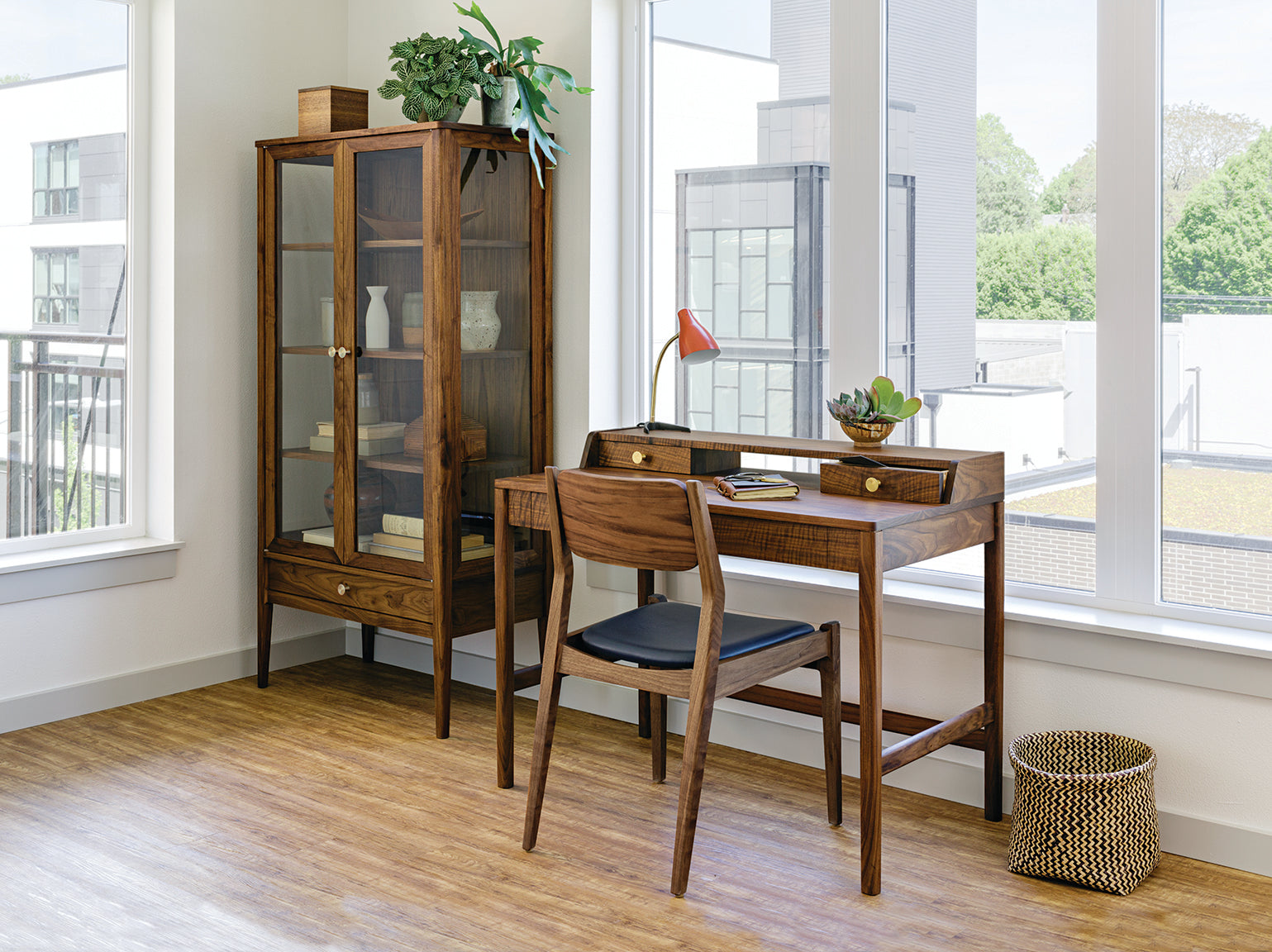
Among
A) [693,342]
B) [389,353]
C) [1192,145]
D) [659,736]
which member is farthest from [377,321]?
[1192,145]

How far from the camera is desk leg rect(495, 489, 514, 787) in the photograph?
3.05m

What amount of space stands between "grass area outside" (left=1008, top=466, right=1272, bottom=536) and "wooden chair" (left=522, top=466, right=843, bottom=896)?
825mm

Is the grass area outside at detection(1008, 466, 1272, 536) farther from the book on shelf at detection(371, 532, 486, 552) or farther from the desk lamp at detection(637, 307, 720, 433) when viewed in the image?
the book on shelf at detection(371, 532, 486, 552)

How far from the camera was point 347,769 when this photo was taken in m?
3.22

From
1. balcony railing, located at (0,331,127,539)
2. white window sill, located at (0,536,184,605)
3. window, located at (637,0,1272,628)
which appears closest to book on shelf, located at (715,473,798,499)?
window, located at (637,0,1272,628)

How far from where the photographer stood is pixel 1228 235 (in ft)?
8.66

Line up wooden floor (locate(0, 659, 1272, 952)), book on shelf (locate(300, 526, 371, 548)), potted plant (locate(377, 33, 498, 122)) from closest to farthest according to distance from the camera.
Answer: wooden floor (locate(0, 659, 1272, 952))
potted plant (locate(377, 33, 498, 122))
book on shelf (locate(300, 526, 371, 548))

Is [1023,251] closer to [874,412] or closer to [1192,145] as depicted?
[1192,145]

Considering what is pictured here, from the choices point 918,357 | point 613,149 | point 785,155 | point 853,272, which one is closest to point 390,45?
point 613,149

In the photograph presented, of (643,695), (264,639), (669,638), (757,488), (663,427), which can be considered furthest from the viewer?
(264,639)

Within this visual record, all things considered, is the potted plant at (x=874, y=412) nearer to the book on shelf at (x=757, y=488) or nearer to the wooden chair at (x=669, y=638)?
the book on shelf at (x=757, y=488)

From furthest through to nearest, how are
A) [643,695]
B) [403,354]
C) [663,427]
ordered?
[403,354], [643,695], [663,427]

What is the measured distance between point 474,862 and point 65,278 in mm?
2249

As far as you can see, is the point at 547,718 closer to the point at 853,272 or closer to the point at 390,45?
the point at 853,272
